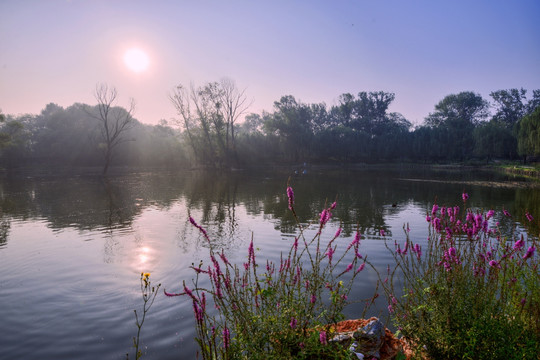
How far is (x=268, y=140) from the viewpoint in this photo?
67000 mm

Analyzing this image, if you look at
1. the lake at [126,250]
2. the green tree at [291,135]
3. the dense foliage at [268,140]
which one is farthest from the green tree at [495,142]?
the lake at [126,250]

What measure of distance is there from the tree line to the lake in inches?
1285

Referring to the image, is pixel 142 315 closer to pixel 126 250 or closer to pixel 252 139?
pixel 126 250

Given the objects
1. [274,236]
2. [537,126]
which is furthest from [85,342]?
[537,126]

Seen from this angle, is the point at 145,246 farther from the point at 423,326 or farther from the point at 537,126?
the point at 537,126

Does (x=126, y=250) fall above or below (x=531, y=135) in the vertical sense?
below

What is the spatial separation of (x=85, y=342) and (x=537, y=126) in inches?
2123

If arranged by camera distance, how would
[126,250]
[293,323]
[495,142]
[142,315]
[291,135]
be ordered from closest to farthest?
1. [293,323]
2. [142,315]
3. [126,250]
4. [495,142]
5. [291,135]

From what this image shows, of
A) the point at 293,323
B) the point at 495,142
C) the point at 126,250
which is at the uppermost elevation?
the point at 495,142

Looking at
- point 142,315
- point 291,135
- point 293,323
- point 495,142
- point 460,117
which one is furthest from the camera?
point 460,117

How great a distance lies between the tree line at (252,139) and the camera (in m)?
54.7

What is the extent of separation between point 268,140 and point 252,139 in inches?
138

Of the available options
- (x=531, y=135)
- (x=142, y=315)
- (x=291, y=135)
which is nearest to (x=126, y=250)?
(x=142, y=315)

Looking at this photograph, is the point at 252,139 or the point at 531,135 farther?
the point at 252,139
